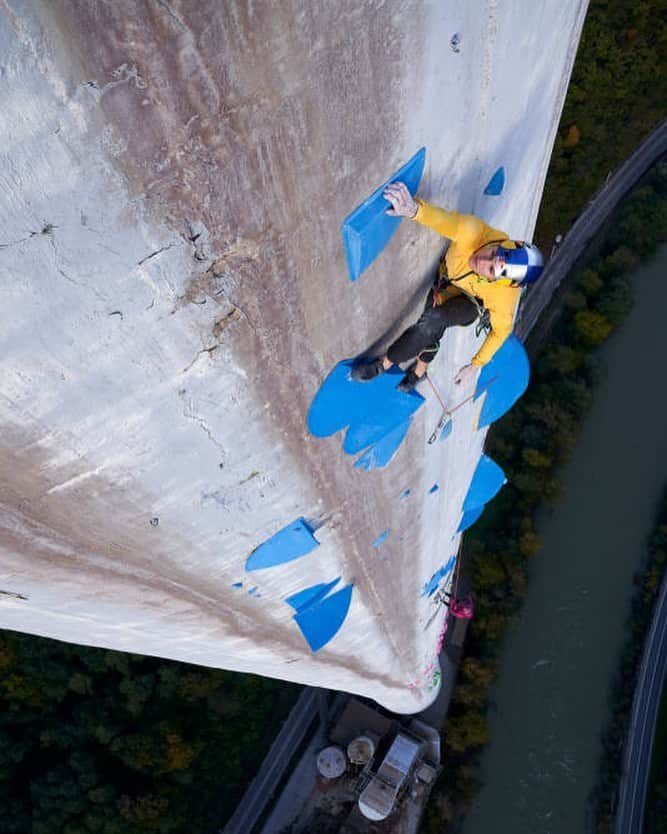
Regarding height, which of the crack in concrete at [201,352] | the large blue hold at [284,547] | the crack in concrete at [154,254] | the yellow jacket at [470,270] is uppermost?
the yellow jacket at [470,270]

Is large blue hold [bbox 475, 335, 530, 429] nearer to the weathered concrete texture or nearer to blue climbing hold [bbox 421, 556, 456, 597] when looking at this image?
the weathered concrete texture

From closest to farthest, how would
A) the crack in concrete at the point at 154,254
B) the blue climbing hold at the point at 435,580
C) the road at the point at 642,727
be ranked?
1. the crack in concrete at the point at 154,254
2. the blue climbing hold at the point at 435,580
3. the road at the point at 642,727

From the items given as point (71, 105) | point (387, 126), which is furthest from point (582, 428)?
point (71, 105)

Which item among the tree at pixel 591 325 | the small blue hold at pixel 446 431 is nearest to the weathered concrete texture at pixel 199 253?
the small blue hold at pixel 446 431

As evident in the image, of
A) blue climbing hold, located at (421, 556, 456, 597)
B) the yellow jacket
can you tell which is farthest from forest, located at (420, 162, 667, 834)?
the yellow jacket

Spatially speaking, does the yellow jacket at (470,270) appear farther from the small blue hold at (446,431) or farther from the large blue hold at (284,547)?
the large blue hold at (284,547)
